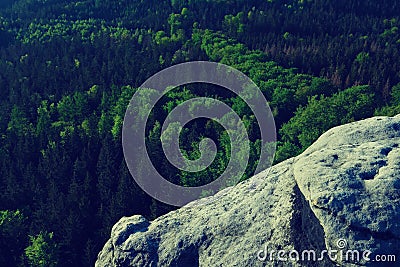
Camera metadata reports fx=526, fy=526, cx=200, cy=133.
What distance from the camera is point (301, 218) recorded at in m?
20.2

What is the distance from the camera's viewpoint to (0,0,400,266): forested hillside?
4419 centimetres

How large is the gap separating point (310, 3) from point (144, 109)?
200 ft

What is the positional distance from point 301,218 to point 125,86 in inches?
1880

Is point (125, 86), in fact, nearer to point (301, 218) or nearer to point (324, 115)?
point (324, 115)

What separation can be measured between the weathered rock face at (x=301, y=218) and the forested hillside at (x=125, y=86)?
17.7 metres

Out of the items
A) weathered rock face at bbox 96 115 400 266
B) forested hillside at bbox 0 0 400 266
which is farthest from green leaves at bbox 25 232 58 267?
weathered rock face at bbox 96 115 400 266

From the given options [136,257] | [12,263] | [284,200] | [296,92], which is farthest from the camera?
[296,92]

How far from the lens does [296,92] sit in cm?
6106

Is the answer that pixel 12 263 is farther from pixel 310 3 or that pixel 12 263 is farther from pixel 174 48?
pixel 310 3

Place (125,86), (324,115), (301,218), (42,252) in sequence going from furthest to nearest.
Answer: (125,86) < (324,115) < (42,252) < (301,218)

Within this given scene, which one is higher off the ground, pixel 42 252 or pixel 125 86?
pixel 125 86

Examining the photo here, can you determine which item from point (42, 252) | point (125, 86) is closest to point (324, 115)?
point (125, 86)

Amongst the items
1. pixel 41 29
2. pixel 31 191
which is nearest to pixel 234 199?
pixel 31 191

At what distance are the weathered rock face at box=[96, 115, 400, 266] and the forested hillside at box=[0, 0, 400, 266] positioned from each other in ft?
57.9
